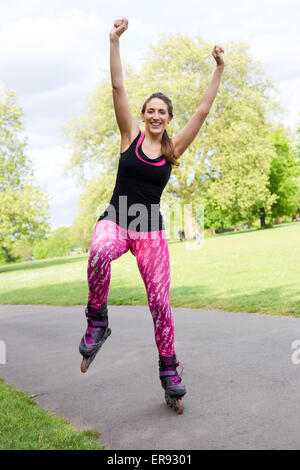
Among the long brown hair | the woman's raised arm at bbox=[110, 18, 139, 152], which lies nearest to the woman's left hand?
the long brown hair

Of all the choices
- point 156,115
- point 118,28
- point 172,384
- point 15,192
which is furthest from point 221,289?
point 15,192

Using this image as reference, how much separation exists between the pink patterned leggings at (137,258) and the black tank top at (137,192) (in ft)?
0.23

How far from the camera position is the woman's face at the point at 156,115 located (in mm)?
3989

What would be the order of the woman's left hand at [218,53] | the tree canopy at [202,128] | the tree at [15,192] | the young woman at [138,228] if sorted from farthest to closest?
the tree canopy at [202,128], the tree at [15,192], the woman's left hand at [218,53], the young woman at [138,228]

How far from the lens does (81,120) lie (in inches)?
1564

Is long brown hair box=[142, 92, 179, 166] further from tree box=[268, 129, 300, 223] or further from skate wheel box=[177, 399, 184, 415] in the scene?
tree box=[268, 129, 300, 223]

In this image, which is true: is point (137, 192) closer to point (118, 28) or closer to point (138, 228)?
point (138, 228)

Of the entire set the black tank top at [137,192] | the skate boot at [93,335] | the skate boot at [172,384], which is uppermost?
the black tank top at [137,192]

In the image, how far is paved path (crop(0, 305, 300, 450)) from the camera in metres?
3.29

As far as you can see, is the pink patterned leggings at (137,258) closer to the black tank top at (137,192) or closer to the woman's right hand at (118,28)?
the black tank top at (137,192)

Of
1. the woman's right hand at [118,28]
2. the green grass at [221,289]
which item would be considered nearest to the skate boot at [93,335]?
the woman's right hand at [118,28]

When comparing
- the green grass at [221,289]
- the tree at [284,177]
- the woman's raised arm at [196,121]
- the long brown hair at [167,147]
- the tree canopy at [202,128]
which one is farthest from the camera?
the tree at [284,177]

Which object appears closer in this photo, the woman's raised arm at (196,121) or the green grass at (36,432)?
the green grass at (36,432)
